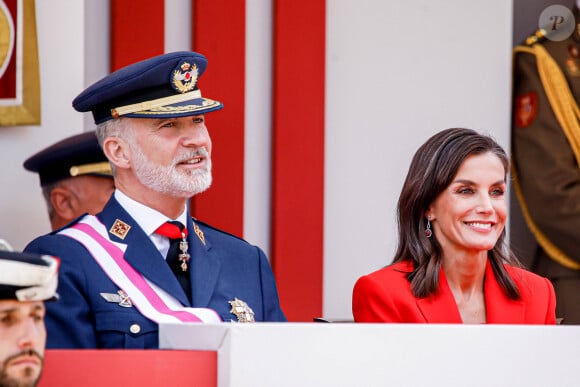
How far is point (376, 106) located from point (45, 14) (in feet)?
4.62

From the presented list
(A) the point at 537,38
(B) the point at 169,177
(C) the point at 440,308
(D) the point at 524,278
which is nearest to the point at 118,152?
(B) the point at 169,177

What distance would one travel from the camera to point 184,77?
9.33 feet

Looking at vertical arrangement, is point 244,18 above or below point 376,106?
above

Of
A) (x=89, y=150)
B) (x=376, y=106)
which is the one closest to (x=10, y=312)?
(x=89, y=150)

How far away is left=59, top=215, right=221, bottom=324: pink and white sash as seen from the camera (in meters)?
2.53

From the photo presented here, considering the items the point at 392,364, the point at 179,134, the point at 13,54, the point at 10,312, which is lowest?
the point at 392,364

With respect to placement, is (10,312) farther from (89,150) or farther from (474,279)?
(89,150)

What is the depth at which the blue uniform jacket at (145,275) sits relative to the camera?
8.08ft

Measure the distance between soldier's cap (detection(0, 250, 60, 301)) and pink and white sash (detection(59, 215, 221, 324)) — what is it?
71 centimetres

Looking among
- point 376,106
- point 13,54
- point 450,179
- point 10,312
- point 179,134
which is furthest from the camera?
point 376,106

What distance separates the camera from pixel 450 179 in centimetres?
304

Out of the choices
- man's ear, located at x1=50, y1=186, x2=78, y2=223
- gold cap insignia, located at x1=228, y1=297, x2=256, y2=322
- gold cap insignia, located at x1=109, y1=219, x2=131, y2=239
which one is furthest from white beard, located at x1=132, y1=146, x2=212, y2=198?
man's ear, located at x1=50, y1=186, x2=78, y2=223

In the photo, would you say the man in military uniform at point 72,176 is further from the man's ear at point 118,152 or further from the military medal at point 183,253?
the military medal at point 183,253

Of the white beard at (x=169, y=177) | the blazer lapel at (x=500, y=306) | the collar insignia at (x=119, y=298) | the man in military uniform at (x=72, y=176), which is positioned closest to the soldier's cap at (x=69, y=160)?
the man in military uniform at (x=72, y=176)
